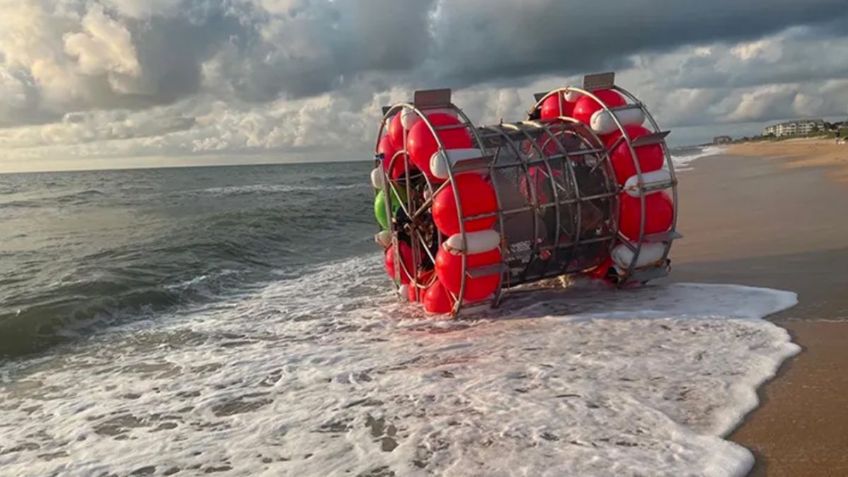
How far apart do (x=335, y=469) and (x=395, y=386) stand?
5.15 ft

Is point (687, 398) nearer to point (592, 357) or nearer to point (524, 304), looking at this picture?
point (592, 357)

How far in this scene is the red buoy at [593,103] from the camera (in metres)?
9.23

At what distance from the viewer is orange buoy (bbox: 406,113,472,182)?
318 inches

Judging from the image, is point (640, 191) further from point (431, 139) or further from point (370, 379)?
point (370, 379)

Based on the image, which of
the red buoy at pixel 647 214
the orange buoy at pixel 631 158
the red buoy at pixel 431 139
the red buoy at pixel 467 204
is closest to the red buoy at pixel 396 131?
the red buoy at pixel 431 139

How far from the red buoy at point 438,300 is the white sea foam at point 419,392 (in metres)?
0.25

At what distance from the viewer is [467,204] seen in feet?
25.2

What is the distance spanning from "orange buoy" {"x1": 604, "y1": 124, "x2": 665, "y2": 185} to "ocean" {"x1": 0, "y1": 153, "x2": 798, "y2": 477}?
5.31 ft

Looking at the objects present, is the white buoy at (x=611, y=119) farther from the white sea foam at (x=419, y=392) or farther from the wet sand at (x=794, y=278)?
the wet sand at (x=794, y=278)

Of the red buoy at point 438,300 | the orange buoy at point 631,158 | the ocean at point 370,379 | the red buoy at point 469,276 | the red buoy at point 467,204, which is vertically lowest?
the ocean at point 370,379

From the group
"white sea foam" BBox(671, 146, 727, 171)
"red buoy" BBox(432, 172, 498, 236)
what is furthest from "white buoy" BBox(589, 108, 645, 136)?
"white sea foam" BBox(671, 146, 727, 171)

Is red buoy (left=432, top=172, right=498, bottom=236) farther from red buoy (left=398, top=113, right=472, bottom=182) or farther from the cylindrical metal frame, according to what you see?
the cylindrical metal frame

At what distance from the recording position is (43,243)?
18.9 metres

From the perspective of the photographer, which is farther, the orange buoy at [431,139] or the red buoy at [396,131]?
the red buoy at [396,131]
